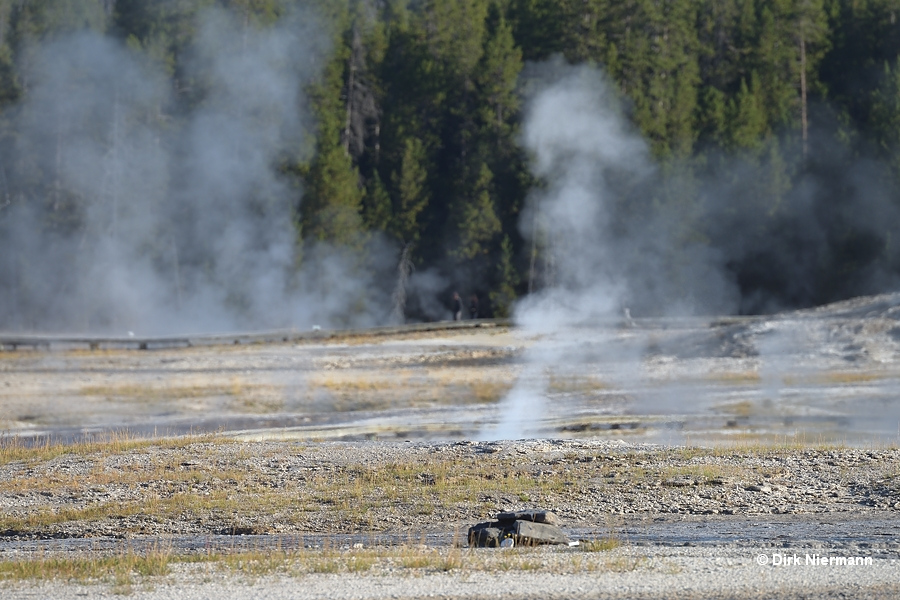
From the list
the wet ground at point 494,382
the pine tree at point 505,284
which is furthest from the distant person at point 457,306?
the wet ground at point 494,382

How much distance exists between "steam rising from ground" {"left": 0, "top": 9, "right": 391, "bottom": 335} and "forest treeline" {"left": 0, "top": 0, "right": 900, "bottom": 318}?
0.47 metres

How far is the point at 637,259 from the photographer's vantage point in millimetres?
44250

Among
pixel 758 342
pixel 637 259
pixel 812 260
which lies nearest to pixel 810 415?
pixel 758 342

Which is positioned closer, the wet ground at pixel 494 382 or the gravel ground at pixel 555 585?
the gravel ground at pixel 555 585

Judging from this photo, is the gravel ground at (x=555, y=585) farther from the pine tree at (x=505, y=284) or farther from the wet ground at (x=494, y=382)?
the pine tree at (x=505, y=284)

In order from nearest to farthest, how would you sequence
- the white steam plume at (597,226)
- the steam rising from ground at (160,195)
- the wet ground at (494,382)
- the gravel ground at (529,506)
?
the gravel ground at (529,506) < the wet ground at (494,382) < the white steam plume at (597,226) < the steam rising from ground at (160,195)

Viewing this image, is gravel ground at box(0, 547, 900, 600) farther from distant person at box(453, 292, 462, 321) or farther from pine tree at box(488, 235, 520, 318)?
pine tree at box(488, 235, 520, 318)

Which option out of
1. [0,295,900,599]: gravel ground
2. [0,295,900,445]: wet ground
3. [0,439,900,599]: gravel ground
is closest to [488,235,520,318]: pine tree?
[0,295,900,445]: wet ground

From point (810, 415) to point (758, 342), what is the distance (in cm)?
931

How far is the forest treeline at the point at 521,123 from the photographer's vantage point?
1828 inches

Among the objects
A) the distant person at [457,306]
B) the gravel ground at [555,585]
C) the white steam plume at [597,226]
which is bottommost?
the gravel ground at [555,585]

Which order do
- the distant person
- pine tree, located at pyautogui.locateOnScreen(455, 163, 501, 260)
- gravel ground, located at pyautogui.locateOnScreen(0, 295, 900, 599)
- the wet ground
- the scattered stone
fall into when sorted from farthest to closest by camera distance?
1. pine tree, located at pyautogui.locateOnScreen(455, 163, 501, 260)
2. the distant person
3. the wet ground
4. the scattered stone
5. gravel ground, located at pyautogui.locateOnScreen(0, 295, 900, 599)

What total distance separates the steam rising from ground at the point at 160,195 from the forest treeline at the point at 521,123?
18.3 inches

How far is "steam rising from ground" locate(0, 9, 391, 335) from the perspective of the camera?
4800cm
